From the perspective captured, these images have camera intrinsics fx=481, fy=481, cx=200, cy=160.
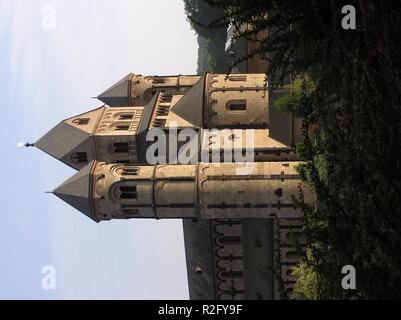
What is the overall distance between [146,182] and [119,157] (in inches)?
235

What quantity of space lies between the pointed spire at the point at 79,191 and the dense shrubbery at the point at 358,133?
17.0 m

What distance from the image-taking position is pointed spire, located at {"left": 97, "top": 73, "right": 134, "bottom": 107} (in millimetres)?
37812

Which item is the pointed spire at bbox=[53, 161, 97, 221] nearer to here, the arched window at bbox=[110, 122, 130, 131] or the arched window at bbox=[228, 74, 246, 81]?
the arched window at bbox=[110, 122, 130, 131]

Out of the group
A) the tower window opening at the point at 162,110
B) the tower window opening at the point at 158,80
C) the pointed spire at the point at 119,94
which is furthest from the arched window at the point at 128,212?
the tower window opening at the point at 158,80

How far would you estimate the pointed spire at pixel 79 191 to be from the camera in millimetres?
25234

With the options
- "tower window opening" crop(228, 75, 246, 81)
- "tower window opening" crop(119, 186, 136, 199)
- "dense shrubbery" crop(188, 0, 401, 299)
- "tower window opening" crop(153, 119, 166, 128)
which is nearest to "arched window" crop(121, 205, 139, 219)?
"tower window opening" crop(119, 186, 136, 199)

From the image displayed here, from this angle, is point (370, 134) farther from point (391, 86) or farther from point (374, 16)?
point (374, 16)

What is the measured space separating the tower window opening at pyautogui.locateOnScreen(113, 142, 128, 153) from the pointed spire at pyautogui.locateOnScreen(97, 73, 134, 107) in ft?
28.0

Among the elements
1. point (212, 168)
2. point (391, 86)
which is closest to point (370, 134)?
point (391, 86)

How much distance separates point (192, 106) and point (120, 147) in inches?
204

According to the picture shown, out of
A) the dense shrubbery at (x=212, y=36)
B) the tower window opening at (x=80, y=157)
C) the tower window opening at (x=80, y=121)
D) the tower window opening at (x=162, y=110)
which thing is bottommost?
the tower window opening at (x=80, y=157)

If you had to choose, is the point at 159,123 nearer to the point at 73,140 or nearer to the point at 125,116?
the point at 125,116

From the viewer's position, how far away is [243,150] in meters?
26.8

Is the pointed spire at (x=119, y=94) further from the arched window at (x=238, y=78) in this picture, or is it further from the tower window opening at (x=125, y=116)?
the arched window at (x=238, y=78)
